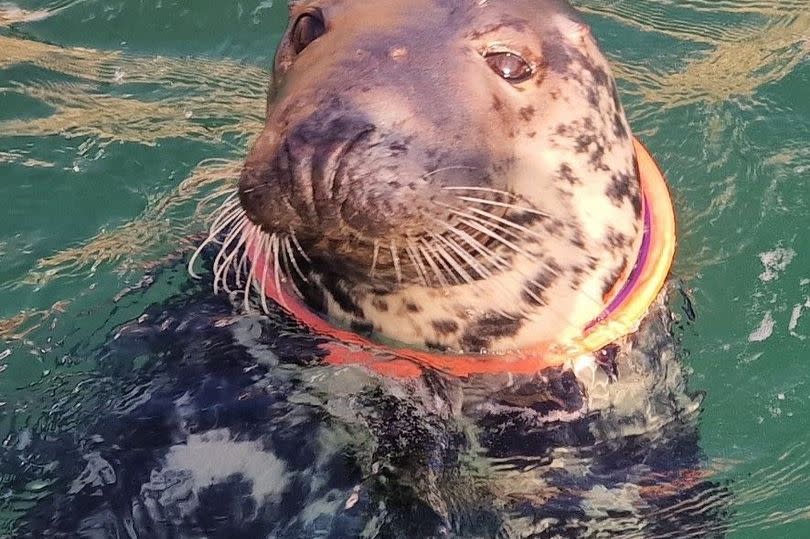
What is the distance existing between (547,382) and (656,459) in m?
0.37

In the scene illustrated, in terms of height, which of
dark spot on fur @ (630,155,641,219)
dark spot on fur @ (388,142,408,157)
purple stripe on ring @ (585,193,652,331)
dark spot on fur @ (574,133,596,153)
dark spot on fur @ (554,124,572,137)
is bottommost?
purple stripe on ring @ (585,193,652,331)

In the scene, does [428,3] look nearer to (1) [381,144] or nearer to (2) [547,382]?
(1) [381,144]

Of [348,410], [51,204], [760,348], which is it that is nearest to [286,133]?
[348,410]

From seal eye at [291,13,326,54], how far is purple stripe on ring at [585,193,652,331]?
44.0 inches

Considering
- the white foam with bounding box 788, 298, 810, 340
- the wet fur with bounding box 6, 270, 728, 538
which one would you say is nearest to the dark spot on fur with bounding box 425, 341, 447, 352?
the wet fur with bounding box 6, 270, 728, 538

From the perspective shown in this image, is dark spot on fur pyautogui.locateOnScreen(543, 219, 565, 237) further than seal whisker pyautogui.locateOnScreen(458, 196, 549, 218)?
Yes

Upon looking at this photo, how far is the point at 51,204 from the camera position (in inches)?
206

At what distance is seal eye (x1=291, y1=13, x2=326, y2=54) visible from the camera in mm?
3283

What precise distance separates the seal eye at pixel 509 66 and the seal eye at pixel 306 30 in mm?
456

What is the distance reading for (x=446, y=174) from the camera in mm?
2846

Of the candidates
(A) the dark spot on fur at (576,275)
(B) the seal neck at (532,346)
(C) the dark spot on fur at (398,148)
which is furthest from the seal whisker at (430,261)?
(A) the dark spot on fur at (576,275)

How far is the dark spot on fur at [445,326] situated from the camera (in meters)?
3.41

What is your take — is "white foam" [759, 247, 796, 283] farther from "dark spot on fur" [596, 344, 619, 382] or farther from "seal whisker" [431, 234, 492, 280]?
"seal whisker" [431, 234, 492, 280]

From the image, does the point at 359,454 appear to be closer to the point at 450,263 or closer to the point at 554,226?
the point at 450,263
